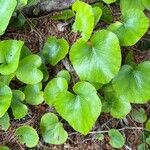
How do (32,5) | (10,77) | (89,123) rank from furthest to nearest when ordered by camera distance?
(32,5), (10,77), (89,123)

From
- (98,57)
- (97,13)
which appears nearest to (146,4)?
(97,13)

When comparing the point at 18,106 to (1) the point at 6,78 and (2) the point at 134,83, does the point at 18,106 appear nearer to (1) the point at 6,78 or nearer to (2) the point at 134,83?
(1) the point at 6,78

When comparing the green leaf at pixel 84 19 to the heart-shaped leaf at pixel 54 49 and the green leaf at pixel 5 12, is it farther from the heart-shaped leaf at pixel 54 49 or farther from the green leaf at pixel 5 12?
the green leaf at pixel 5 12

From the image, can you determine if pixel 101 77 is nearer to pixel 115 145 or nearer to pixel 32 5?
pixel 115 145

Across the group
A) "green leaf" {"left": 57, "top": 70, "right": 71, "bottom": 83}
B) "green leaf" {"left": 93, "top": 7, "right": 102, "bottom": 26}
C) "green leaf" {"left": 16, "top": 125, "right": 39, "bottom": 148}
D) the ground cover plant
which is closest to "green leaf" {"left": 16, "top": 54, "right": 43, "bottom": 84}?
the ground cover plant

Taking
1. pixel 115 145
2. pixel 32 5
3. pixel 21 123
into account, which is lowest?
pixel 115 145

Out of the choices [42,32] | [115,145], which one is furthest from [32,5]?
[115,145]

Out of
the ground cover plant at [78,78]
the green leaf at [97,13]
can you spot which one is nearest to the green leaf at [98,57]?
the ground cover plant at [78,78]

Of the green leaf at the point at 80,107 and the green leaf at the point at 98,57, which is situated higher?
the green leaf at the point at 98,57
